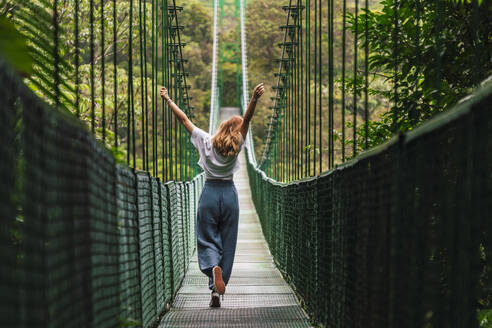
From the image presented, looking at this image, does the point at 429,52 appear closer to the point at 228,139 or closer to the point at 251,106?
the point at 251,106

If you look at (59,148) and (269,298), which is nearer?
(59,148)

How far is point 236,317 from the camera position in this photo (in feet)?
9.91

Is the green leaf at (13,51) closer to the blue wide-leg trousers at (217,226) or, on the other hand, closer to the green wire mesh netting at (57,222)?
the green wire mesh netting at (57,222)

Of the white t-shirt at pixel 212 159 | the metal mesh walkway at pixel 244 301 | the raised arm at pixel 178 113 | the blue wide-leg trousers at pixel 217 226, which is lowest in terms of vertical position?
the metal mesh walkway at pixel 244 301

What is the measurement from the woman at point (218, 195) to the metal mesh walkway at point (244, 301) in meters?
0.22

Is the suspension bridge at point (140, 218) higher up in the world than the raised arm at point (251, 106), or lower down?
lower down

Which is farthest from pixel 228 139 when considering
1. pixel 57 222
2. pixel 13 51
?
pixel 13 51

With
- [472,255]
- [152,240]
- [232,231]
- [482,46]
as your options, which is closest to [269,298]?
[232,231]

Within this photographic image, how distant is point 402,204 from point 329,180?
109cm

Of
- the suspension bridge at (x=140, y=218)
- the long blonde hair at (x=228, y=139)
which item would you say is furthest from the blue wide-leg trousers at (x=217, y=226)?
the suspension bridge at (x=140, y=218)

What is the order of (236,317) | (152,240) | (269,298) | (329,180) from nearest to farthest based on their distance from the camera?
(329,180) → (152,240) → (236,317) → (269,298)

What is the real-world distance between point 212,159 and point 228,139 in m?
0.13

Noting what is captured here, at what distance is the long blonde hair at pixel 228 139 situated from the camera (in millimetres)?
3328

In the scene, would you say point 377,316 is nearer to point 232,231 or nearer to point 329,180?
point 329,180
